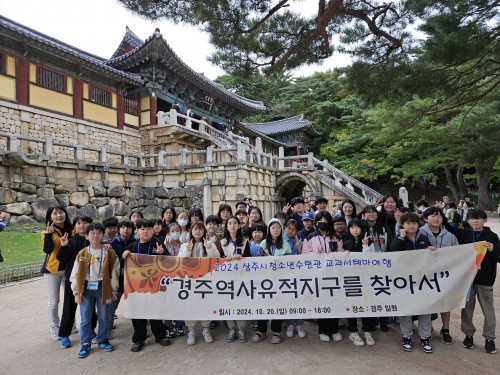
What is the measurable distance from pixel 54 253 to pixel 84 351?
48.2 inches

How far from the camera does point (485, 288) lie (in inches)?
134

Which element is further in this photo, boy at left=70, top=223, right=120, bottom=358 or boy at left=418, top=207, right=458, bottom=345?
boy at left=418, top=207, right=458, bottom=345

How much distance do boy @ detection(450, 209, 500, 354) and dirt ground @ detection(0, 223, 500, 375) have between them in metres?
0.17

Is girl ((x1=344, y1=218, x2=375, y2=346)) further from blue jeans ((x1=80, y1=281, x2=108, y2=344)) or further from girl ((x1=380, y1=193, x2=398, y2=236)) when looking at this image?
blue jeans ((x1=80, y1=281, x2=108, y2=344))

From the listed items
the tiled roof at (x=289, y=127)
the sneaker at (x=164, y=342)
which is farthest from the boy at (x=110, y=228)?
the tiled roof at (x=289, y=127)

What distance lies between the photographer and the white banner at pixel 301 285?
3.47 metres

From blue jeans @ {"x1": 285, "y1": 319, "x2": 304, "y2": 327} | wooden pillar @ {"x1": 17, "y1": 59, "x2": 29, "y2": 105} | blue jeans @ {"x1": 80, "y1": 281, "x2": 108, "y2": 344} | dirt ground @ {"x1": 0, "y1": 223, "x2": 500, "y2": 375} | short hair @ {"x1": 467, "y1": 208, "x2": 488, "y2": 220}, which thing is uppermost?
wooden pillar @ {"x1": 17, "y1": 59, "x2": 29, "y2": 105}

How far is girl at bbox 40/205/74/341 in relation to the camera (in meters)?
3.59

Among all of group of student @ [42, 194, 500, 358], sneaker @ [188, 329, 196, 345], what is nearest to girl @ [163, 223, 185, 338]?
group of student @ [42, 194, 500, 358]

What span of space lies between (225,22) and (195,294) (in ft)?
16.0

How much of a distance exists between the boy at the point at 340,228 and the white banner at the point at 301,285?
0.41 meters

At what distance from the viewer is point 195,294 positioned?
3.62m

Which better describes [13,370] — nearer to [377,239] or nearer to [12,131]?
[377,239]

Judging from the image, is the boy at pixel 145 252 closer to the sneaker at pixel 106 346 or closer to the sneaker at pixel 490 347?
the sneaker at pixel 106 346
